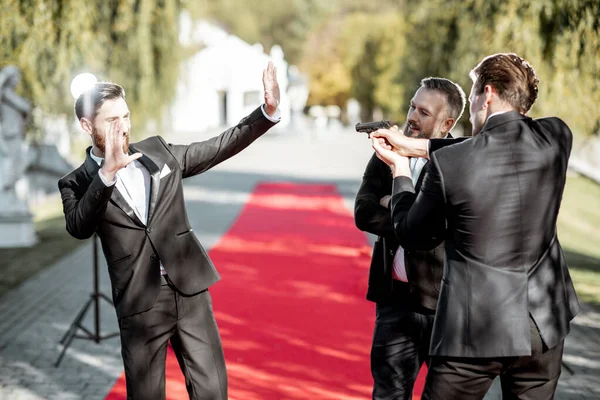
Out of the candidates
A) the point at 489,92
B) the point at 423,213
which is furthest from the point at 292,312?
the point at 489,92

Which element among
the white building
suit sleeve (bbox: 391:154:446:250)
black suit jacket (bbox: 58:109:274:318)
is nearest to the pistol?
suit sleeve (bbox: 391:154:446:250)

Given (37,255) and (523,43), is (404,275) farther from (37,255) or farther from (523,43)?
(37,255)

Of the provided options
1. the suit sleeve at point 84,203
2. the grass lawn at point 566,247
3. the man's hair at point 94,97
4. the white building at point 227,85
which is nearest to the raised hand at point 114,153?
the suit sleeve at point 84,203

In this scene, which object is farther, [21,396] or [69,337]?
[69,337]

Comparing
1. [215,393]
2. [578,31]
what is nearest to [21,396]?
[215,393]

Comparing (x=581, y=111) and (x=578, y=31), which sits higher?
(x=578, y=31)

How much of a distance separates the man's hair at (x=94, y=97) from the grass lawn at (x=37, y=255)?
6.50 meters

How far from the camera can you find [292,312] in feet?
25.7

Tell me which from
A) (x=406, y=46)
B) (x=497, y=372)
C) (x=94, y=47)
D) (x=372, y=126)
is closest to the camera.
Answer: (x=497, y=372)

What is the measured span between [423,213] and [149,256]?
1230 mm

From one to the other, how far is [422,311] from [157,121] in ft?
32.6

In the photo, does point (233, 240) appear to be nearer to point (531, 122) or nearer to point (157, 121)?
point (157, 121)

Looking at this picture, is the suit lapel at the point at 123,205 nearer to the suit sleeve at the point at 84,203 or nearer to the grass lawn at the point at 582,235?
the suit sleeve at the point at 84,203

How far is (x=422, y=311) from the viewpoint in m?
3.54
